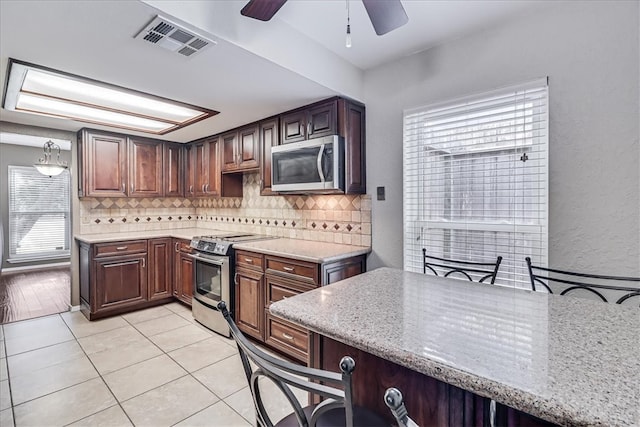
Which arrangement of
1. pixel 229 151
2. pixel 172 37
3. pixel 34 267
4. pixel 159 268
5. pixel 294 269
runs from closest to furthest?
pixel 172 37 → pixel 294 269 → pixel 229 151 → pixel 159 268 → pixel 34 267

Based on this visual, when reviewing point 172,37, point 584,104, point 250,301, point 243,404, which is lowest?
point 243,404

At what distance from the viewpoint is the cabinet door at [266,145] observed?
3186 mm

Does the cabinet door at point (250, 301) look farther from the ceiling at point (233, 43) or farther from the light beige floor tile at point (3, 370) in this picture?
the light beige floor tile at point (3, 370)

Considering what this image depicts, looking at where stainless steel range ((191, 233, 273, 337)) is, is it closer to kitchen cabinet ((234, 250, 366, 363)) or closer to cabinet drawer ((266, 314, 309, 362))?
kitchen cabinet ((234, 250, 366, 363))

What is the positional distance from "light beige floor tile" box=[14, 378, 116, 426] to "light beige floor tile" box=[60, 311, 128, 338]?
3.61ft

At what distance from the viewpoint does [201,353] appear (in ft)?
8.85

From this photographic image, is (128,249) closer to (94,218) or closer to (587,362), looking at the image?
(94,218)

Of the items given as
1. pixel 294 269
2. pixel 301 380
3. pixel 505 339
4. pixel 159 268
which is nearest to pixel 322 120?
pixel 294 269

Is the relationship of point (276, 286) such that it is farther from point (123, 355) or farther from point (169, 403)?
point (123, 355)

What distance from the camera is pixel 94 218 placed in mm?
3961

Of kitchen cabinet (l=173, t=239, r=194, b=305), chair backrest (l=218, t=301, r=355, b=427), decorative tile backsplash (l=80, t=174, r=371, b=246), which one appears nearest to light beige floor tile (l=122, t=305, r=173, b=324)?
kitchen cabinet (l=173, t=239, r=194, b=305)

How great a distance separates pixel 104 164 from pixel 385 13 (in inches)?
145

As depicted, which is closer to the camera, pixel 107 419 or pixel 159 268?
pixel 107 419

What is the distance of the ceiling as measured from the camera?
5.25 ft
